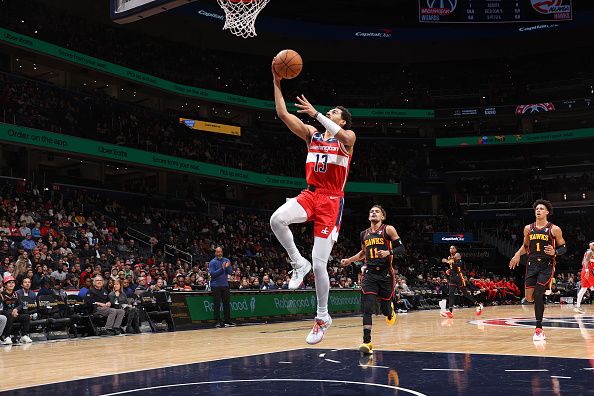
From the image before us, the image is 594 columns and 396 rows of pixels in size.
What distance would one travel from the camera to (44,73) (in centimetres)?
3556

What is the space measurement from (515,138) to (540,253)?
117 ft

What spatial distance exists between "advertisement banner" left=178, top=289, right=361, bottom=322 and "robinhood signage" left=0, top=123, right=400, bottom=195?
13332 millimetres

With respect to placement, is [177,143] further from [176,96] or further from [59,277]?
[59,277]

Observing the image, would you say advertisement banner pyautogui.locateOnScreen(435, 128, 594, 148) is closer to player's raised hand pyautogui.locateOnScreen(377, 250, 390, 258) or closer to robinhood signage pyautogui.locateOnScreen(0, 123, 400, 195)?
robinhood signage pyautogui.locateOnScreen(0, 123, 400, 195)

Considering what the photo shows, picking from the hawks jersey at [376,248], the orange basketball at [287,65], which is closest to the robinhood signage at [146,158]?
the hawks jersey at [376,248]

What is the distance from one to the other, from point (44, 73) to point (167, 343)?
27364 mm

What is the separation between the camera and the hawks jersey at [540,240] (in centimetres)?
1145

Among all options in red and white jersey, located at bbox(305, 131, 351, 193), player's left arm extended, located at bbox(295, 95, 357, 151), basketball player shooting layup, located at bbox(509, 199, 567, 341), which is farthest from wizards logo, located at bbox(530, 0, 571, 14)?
player's left arm extended, located at bbox(295, 95, 357, 151)

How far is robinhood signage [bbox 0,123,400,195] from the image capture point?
89.0 feet

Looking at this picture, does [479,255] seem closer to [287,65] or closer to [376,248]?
[376,248]

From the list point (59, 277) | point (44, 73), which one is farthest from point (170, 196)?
point (59, 277)

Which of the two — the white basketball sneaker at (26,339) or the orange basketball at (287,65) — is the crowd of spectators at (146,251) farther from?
the orange basketball at (287,65)

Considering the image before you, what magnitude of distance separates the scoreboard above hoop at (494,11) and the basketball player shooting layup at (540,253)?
1187 inches

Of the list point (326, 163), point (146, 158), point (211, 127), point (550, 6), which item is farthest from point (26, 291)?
point (550, 6)
